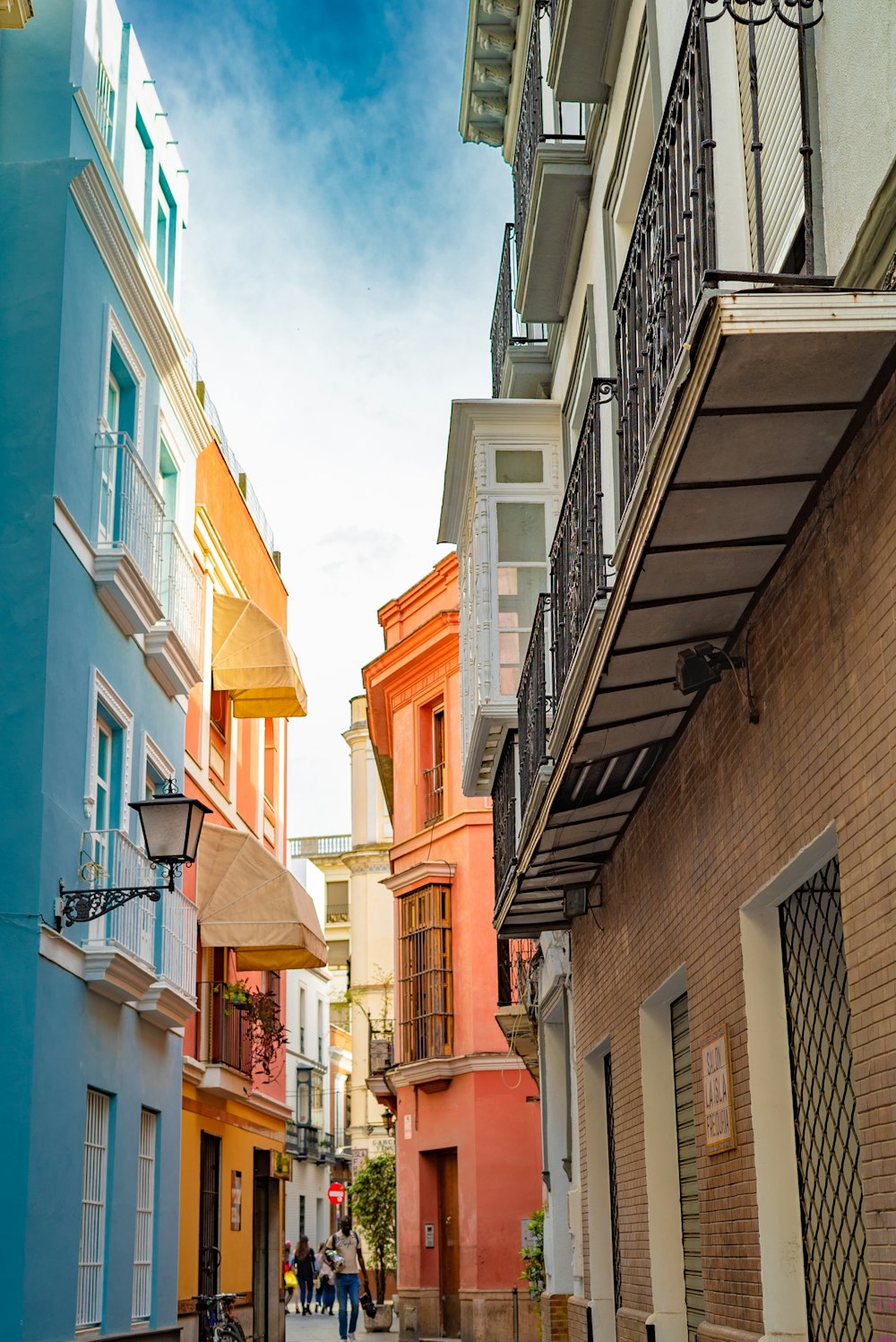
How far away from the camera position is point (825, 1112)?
21.4ft

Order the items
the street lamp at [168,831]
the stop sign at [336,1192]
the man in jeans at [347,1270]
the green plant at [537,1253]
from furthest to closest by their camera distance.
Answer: the stop sign at [336,1192], the man in jeans at [347,1270], the green plant at [537,1253], the street lamp at [168,831]

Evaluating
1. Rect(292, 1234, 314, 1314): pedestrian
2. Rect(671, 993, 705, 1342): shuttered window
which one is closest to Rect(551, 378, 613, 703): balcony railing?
Rect(671, 993, 705, 1342): shuttered window

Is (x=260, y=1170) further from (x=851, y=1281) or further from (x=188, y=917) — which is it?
(x=851, y=1281)

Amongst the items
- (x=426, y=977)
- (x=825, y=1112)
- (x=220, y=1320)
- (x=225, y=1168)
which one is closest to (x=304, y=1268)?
(x=426, y=977)

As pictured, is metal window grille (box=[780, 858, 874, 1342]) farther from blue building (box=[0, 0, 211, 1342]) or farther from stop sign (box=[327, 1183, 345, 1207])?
stop sign (box=[327, 1183, 345, 1207])

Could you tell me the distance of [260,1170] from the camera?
79.5 ft

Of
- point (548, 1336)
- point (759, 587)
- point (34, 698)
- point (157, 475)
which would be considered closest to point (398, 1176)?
point (548, 1336)

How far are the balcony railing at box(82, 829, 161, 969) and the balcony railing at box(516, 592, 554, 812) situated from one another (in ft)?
10.5

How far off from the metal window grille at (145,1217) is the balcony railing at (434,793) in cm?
1186

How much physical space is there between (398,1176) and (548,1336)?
12.8 metres

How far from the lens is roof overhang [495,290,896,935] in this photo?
4.55 m

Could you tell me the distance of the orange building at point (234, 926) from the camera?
19094 mm

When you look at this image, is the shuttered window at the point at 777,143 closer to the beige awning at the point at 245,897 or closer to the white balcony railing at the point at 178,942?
A: the white balcony railing at the point at 178,942

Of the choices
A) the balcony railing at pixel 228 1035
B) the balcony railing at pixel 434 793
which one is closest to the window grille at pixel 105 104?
the balcony railing at pixel 228 1035
